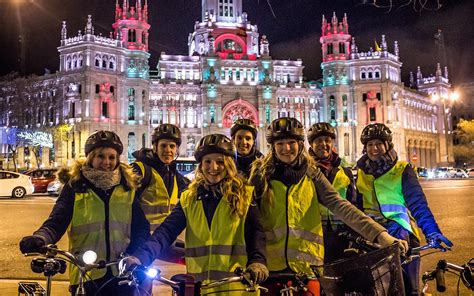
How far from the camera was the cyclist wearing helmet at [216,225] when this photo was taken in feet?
10.3

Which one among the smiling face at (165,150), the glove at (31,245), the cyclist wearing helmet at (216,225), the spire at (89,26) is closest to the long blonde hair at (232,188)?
the cyclist wearing helmet at (216,225)

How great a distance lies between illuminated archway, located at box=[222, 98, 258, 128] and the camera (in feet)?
205

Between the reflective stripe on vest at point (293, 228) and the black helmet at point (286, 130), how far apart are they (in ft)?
1.37

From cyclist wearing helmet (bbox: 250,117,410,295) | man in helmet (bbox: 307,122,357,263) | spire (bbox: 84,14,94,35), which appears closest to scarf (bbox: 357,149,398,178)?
man in helmet (bbox: 307,122,357,263)

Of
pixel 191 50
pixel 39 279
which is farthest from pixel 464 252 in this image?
pixel 191 50

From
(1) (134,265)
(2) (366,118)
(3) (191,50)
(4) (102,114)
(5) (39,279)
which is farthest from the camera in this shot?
(3) (191,50)

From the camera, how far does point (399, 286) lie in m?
2.31

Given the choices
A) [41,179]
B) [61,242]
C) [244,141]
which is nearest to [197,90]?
[41,179]

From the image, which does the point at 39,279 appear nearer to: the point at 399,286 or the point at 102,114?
the point at 399,286

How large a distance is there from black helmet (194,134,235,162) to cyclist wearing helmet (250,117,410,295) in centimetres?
40

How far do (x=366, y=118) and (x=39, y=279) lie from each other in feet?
210

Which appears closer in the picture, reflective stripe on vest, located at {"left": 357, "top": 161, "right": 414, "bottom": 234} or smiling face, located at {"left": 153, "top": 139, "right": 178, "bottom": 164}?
reflective stripe on vest, located at {"left": 357, "top": 161, "right": 414, "bottom": 234}

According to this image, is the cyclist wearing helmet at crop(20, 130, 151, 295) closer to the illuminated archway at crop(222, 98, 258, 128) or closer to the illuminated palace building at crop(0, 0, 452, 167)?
the illuminated palace building at crop(0, 0, 452, 167)

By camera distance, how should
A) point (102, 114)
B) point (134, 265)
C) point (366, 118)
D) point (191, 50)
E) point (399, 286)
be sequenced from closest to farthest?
1. point (399, 286)
2. point (134, 265)
3. point (102, 114)
4. point (366, 118)
5. point (191, 50)
